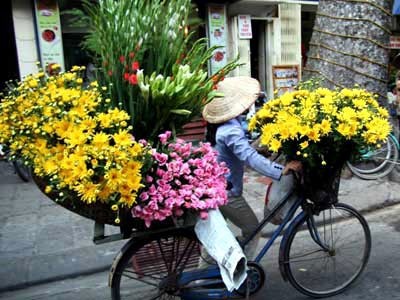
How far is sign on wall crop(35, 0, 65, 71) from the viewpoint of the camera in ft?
24.3

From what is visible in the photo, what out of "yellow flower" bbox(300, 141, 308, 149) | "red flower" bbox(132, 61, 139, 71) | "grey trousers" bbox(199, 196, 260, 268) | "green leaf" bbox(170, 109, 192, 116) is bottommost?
"grey trousers" bbox(199, 196, 260, 268)

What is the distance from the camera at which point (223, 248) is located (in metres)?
2.34

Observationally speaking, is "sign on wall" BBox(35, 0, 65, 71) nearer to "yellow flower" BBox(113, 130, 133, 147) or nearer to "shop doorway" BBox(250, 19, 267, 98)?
"shop doorway" BBox(250, 19, 267, 98)

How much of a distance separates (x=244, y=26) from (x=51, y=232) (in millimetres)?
6232

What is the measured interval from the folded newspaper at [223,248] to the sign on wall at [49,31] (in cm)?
586

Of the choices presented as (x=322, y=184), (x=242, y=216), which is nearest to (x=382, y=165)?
(x=322, y=184)

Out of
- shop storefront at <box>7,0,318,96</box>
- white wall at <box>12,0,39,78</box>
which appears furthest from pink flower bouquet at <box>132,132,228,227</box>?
white wall at <box>12,0,39,78</box>

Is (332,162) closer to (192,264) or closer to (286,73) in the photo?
(192,264)

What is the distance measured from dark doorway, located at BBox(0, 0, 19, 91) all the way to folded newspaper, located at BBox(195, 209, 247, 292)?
21.7ft

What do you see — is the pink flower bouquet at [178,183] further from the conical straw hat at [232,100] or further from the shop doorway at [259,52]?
the shop doorway at [259,52]

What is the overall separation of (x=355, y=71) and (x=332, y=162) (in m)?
3.68

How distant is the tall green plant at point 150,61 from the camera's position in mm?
2227

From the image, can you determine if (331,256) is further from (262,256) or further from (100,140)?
(100,140)

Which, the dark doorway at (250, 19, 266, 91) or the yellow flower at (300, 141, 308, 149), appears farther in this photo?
the dark doorway at (250, 19, 266, 91)
